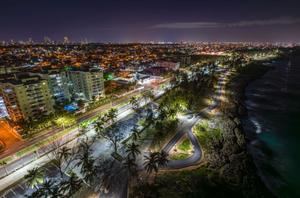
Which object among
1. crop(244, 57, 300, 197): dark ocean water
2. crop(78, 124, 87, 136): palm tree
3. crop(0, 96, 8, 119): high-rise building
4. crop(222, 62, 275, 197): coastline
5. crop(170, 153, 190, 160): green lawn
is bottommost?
crop(244, 57, 300, 197): dark ocean water

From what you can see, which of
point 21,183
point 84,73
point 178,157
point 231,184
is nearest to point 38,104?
point 84,73

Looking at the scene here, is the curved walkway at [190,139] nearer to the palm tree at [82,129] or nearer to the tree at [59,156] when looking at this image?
the tree at [59,156]

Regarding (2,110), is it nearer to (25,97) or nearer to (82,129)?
(25,97)

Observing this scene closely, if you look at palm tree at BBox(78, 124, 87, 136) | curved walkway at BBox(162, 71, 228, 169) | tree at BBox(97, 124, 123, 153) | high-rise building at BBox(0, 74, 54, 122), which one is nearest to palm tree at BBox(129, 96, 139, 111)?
tree at BBox(97, 124, 123, 153)

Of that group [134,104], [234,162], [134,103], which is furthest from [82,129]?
[234,162]

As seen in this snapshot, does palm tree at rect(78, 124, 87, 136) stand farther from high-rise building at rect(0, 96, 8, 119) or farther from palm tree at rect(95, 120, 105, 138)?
high-rise building at rect(0, 96, 8, 119)

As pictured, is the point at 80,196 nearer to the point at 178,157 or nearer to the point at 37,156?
the point at 37,156
